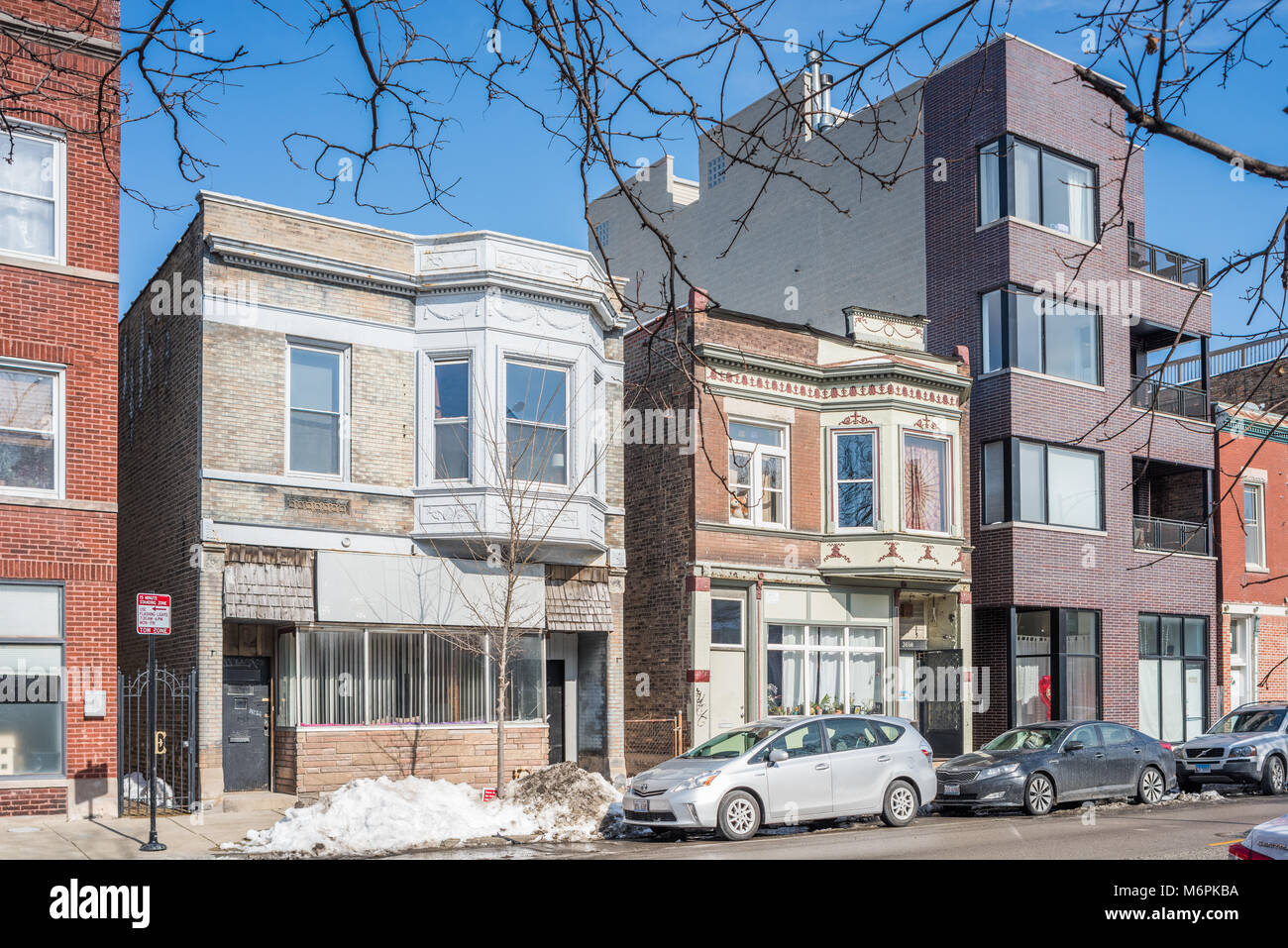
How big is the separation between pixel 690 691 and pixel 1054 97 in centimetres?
1673

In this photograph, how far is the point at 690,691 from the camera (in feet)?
81.9

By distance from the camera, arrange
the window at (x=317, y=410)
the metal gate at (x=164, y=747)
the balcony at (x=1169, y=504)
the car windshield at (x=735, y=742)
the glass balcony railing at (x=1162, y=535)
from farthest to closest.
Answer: the balcony at (x=1169, y=504), the glass balcony railing at (x=1162, y=535), the window at (x=317, y=410), the metal gate at (x=164, y=747), the car windshield at (x=735, y=742)

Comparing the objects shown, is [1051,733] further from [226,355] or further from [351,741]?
[226,355]

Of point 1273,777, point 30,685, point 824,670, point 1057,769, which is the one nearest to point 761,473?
point 824,670

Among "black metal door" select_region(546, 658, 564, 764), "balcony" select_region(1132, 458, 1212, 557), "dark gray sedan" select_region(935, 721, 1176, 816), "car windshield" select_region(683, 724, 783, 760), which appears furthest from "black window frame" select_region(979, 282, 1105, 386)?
"car windshield" select_region(683, 724, 783, 760)

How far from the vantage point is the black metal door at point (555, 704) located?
2439 centimetres

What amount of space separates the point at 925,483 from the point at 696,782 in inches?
512

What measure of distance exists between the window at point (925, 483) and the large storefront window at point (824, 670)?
255cm

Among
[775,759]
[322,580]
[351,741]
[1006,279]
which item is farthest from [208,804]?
[1006,279]

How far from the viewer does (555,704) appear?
2458 centimetres

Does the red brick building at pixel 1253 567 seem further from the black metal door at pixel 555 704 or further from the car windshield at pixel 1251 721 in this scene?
the black metal door at pixel 555 704

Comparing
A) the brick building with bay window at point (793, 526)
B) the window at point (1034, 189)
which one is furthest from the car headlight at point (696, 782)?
the window at point (1034, 189)

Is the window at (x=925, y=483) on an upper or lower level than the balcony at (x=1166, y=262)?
lower

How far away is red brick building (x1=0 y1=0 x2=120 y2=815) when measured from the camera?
57.3 feet
